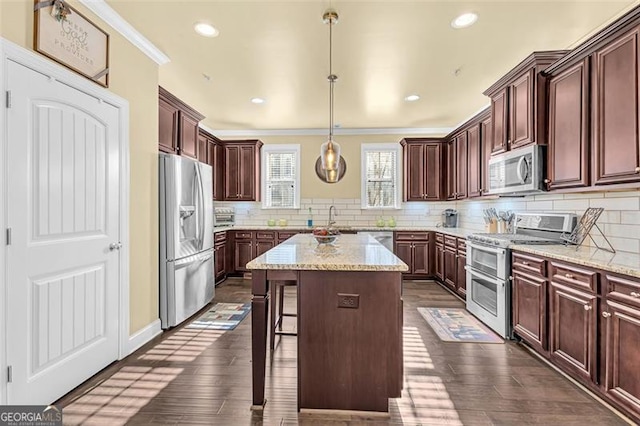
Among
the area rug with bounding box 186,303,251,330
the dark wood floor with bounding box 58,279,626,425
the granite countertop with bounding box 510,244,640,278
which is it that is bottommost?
the dark wood floor with bounding box 58,279,626,425

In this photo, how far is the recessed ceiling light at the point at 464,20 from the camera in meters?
2.44

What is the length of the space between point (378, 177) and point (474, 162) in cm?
192

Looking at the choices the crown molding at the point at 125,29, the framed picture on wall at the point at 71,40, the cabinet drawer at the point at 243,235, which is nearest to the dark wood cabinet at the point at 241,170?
the cabinet drawer at the point at 243,235

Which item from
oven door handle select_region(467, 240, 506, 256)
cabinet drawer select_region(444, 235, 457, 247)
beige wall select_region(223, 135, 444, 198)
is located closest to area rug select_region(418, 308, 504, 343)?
oven door handle select_region(467, 240, 506, 256)

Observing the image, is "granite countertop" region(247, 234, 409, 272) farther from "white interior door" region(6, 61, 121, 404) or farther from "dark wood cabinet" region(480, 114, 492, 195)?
"dark wood cabinet" region(480, 114, 492, 195)

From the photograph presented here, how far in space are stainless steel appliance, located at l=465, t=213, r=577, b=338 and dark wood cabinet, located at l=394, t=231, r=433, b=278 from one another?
1.58m

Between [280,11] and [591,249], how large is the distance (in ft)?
10.2

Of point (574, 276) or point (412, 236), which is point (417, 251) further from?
point (574, 276)

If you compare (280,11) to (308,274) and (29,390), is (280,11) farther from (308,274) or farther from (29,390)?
(29,390)

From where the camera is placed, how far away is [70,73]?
2.08 m

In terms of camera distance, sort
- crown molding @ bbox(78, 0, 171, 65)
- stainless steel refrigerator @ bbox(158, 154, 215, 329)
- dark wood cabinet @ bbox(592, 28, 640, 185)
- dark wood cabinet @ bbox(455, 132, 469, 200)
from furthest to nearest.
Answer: dark wood cabinet @ bbox(455, 132, 469, 200), stainless steel refrigerator @ bbox(158, 154, 215, 329), crown molding @ bbox(78, 0, 171, 65), dark wood cabinet @ bbox(592, 28, 640, 185)

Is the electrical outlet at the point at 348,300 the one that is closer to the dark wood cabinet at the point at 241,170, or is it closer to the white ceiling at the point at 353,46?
the white ceiling at the point at 353,46

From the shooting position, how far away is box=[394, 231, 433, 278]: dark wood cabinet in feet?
17.5

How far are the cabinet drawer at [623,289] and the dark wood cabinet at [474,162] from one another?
2439 millimetres
